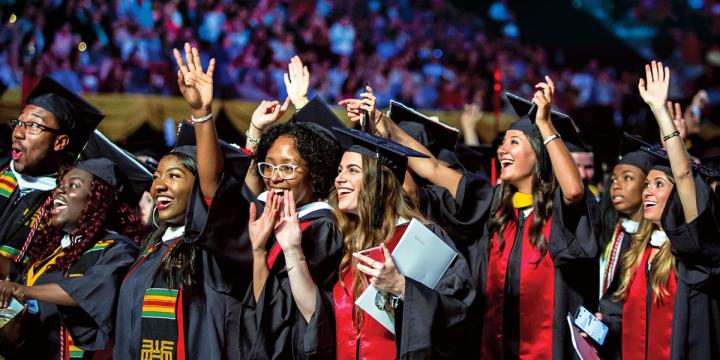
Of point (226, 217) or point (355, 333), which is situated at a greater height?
point (226, 217)

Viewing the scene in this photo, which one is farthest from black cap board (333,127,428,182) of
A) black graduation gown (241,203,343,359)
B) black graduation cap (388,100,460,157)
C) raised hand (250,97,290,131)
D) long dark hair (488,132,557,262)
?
black graduation cap (388,100,460,157)

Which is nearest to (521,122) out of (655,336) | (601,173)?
(655,336)

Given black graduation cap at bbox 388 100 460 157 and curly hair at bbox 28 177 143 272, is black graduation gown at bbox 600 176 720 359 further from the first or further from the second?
curly hair at bbox 28 177 143 272

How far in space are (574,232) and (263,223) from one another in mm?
1716

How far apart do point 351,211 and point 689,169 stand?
5.62 ft

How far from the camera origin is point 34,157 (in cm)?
521

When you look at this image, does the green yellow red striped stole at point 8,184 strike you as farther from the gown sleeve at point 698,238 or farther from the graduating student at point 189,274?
the gown sleeve at point 698,238

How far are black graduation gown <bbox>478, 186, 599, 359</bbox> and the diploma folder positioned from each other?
0.94 m

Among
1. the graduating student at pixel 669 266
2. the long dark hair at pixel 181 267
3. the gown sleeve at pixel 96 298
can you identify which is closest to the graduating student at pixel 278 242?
the long dark hair at pixel 181 267

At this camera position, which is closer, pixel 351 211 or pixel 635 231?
pixel 351 211

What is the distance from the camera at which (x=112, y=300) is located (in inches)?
179

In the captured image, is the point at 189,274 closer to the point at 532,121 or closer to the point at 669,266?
the point at 532,121

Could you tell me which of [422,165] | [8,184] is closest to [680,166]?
[422,165]

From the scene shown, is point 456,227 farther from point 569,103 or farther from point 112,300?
point 569,103
